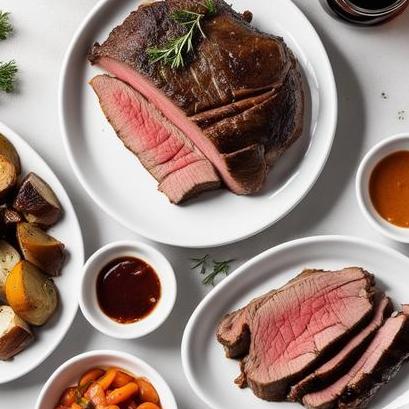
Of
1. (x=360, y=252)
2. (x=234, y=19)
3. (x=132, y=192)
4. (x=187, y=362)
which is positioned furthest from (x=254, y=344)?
(x=234, y=19)

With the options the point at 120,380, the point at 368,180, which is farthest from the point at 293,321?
the point at 120,380

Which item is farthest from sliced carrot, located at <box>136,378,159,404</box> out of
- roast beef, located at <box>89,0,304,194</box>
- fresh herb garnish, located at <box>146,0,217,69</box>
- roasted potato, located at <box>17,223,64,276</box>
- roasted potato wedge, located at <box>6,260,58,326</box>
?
fresh herb garnish, located at <box>146,0,217,69</box>

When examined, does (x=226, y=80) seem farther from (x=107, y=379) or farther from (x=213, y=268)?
(x=107, y=379)

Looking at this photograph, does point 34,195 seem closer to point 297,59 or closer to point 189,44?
point 189,44

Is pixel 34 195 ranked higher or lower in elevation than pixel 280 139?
higher

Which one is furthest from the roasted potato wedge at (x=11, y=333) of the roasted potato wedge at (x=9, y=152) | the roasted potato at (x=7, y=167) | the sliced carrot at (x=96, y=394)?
the roasted potato wedge at (x=9, y=152)

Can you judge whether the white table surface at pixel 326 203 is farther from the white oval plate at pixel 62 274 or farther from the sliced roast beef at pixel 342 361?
A: the sliced roast beef at pixel 342 361
